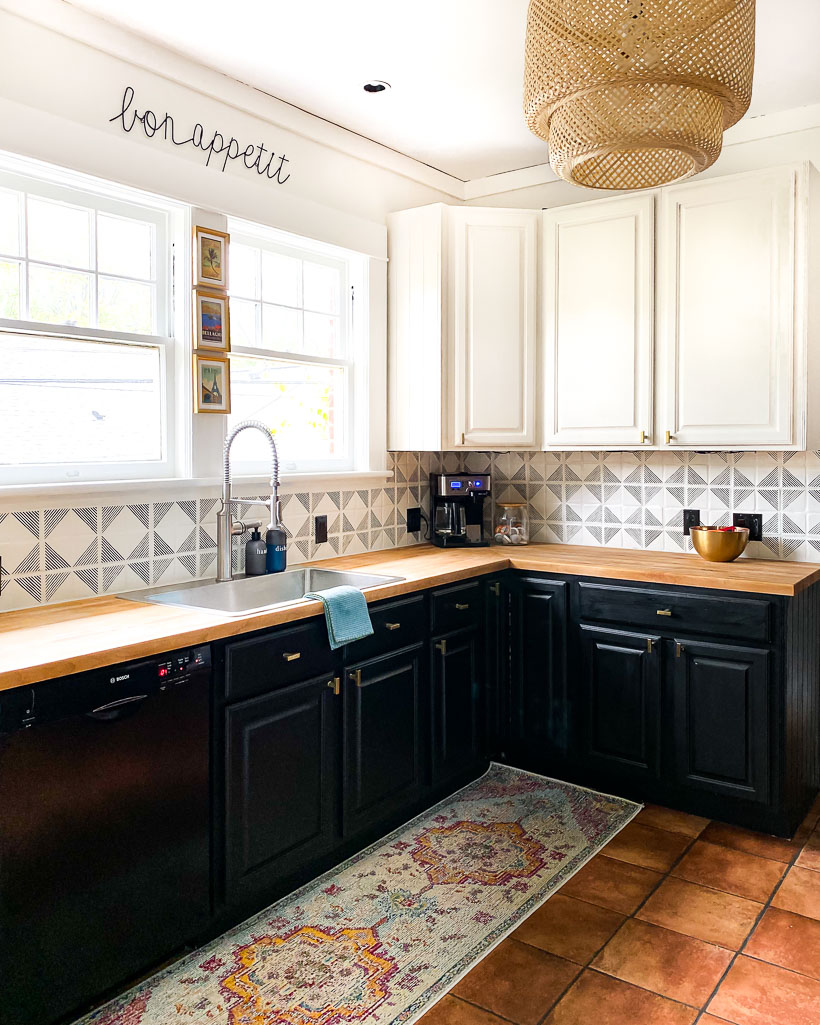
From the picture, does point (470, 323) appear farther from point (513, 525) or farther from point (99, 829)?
point (99, 829)

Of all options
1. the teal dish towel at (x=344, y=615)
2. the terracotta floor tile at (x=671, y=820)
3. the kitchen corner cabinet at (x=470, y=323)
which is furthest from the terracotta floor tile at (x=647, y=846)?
the kitchen corner cabinet at (x=470, y=323)

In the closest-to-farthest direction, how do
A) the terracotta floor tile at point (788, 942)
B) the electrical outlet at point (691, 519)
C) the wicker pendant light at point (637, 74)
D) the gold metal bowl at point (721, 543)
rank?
the wicker pendant light at point (637, 74) → the terracotta floor tile at point (788, 942) → the gold metal bowl at point (721, 543) → the electrical outlet at point (691, 519)

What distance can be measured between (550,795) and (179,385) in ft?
6.81

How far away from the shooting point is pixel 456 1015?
2.01 meters

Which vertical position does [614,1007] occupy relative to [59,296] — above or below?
below

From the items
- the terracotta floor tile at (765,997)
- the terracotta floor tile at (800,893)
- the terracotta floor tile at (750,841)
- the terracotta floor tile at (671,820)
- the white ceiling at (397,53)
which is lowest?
the terracotta floor tile at (765,997)

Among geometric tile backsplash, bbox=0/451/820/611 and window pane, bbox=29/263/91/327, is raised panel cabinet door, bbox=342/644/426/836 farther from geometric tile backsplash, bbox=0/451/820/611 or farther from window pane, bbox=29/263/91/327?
window pane, bbox=29/263/91/327

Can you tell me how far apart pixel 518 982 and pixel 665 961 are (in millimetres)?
408

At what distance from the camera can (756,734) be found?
2900 mm

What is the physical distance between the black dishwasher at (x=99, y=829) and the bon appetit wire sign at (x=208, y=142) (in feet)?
5.63

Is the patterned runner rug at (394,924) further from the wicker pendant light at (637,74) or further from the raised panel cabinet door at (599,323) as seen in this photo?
the wicker pendant light at (637,74)

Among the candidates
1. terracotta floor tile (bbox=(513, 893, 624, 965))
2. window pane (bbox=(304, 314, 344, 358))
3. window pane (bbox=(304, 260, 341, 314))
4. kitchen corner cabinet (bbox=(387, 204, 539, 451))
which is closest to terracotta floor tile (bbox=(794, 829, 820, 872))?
terracotta floor tile (bbox=(513, 893, 624, 965))

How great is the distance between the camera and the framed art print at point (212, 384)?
2871mm

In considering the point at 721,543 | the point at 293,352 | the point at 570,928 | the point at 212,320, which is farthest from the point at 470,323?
the point at 570,928
